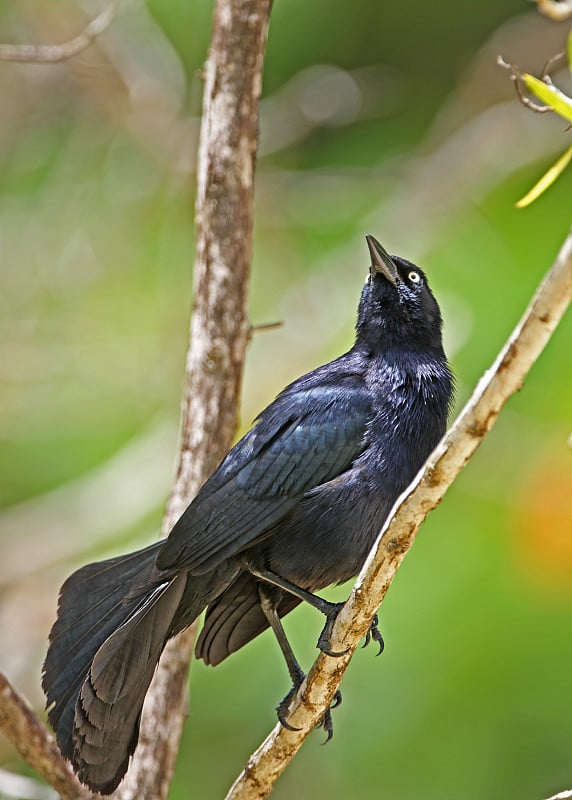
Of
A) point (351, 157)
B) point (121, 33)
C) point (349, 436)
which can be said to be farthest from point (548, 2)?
point (351, 157)

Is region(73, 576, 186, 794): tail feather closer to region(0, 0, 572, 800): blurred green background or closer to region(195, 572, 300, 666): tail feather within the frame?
region(195, 572, 300, 666): tail feather

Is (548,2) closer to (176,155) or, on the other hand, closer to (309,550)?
(309,550)

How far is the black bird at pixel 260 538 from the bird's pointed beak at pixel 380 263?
33 centimetres

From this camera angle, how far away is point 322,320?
22.9 ft

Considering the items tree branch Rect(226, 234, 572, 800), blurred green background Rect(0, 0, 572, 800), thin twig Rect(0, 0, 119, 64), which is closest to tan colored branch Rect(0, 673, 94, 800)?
tree branch Rect(226, 234, 572, 800)

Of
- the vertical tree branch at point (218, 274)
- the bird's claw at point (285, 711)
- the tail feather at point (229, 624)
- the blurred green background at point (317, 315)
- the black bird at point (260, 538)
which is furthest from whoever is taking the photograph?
the blurred green background at point (317, 315)

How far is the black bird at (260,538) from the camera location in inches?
128

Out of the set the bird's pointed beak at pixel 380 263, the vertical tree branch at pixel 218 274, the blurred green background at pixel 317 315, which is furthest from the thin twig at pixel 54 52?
the blurred green background at pixel 317 315

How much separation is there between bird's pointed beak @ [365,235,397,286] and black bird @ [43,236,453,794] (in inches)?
12.9

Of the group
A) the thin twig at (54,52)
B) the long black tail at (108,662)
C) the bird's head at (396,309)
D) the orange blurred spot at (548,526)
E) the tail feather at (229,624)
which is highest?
the thin twig at (54,52)

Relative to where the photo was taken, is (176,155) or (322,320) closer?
(322,320)

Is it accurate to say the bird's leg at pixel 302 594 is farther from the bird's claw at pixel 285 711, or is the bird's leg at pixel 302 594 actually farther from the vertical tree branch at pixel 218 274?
the vertical tree branch at pixel 218 274

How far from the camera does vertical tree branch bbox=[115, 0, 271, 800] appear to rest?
385cm

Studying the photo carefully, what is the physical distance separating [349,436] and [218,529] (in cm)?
49
